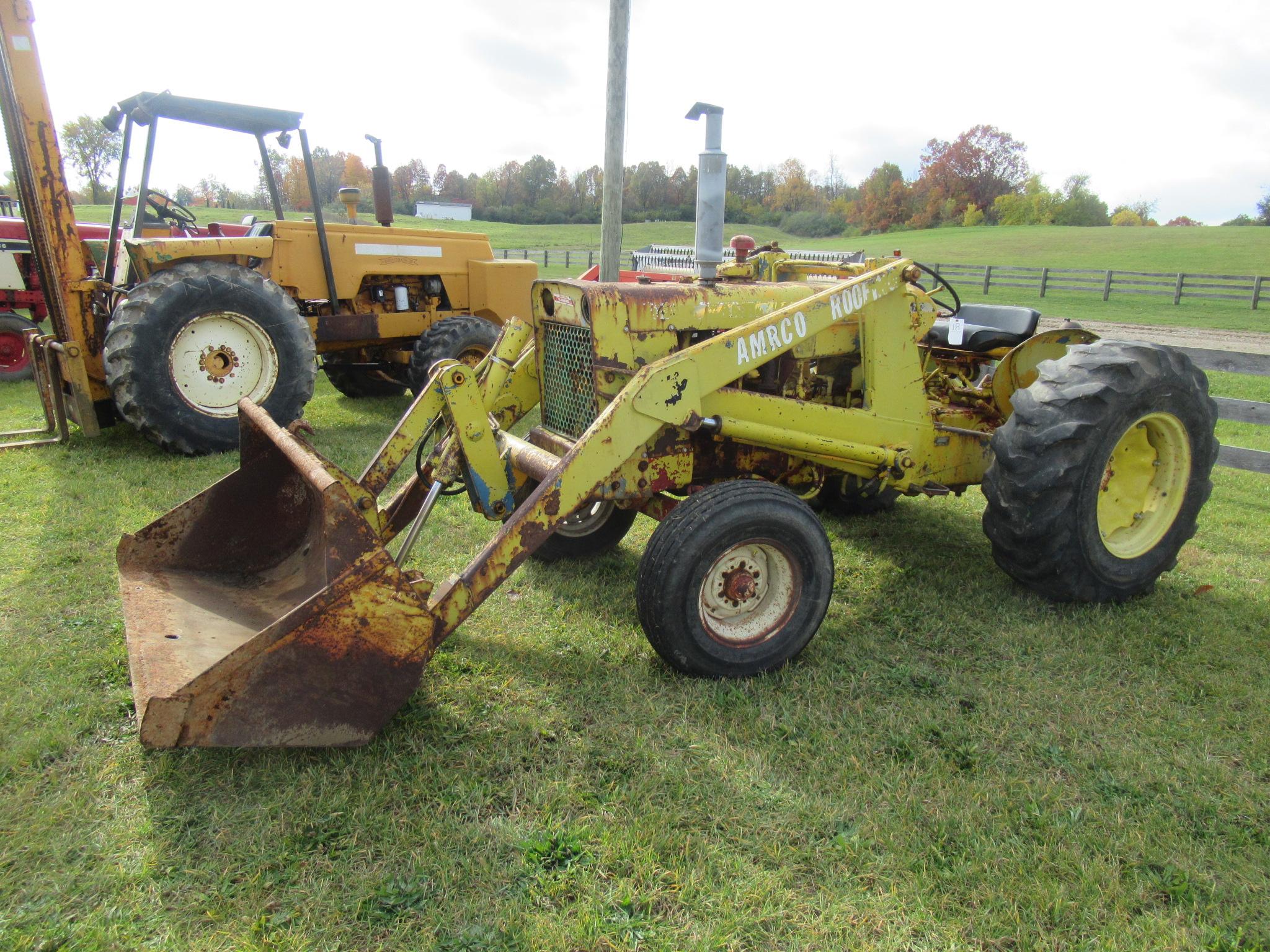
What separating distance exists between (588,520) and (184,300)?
4040 mm

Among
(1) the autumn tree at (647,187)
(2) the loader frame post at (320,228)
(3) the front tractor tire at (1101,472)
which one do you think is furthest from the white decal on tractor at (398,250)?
(1) the autumn tree at (647,187)

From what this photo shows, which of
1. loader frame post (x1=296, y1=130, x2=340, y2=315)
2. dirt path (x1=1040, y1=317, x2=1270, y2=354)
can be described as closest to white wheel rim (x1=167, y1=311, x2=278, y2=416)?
loader frame post (x1=296, y1=130, x2=340, y2=315)

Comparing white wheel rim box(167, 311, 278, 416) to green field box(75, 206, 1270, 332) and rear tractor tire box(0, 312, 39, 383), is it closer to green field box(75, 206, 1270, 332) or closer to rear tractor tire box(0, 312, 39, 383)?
rear tractor tire box(0, 312, 39, 383)

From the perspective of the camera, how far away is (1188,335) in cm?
1562

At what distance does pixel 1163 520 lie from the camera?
13.8ft

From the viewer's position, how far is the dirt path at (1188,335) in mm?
13711

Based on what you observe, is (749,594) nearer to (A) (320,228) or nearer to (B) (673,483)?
(B) (673,483)

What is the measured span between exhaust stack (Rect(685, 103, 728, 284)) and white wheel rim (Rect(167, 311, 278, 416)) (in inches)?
156

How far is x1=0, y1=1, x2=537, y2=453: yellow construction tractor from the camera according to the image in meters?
6.33

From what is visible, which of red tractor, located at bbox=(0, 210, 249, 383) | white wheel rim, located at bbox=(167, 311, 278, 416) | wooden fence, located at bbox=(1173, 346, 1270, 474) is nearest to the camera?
wooden fence, located at bbox=(1173, 346, 1270, 474)

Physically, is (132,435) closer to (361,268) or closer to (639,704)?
(361,268)

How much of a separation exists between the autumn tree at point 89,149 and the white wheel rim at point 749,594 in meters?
53.2

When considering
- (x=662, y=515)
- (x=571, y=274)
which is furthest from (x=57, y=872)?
(x=571, y=274)

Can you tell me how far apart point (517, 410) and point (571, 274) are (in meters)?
25.7
